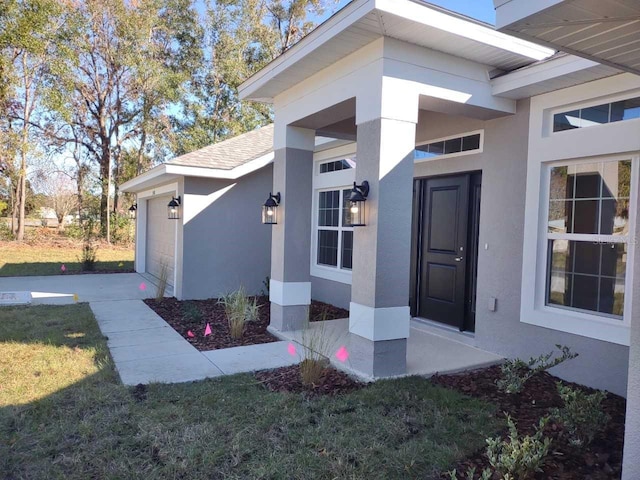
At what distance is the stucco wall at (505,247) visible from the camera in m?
4.84

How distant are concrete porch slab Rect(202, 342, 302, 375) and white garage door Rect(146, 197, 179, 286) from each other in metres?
4.58

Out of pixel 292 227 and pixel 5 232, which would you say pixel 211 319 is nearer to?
pixel 292 227

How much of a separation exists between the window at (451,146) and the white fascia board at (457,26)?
3.99 feet

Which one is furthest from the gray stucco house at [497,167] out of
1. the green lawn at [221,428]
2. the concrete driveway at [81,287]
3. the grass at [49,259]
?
the grass at [49,259]

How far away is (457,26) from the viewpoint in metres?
4.11

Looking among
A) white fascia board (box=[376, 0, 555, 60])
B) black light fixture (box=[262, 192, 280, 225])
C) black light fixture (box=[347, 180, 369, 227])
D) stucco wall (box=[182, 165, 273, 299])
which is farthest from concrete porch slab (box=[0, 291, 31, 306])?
white fascia board (box=[376, 0, 555, 60])

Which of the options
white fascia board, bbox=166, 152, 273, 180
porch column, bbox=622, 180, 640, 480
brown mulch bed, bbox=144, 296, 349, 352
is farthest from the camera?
white fascia board, bbox=166, 152, 273, 180

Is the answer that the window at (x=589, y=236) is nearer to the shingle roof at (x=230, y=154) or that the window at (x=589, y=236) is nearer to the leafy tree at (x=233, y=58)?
the shingle roof at (x=230, y=154)

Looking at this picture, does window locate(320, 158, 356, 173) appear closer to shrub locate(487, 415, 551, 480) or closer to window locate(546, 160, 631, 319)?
window locate(546, 160, 631, 319)

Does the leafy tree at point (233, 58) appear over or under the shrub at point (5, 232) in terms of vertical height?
over

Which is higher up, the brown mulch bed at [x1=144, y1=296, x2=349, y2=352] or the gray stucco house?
the gray stucco house

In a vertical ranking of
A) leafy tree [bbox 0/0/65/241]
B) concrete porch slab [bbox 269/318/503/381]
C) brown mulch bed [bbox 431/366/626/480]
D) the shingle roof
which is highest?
leafy tree [bbox 0/0/65/241]

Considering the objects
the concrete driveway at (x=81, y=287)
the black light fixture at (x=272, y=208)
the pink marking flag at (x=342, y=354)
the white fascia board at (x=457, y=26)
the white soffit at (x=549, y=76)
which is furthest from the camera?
the concrete driveway at (x=81, y=287)

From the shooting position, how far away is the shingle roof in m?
8.74
